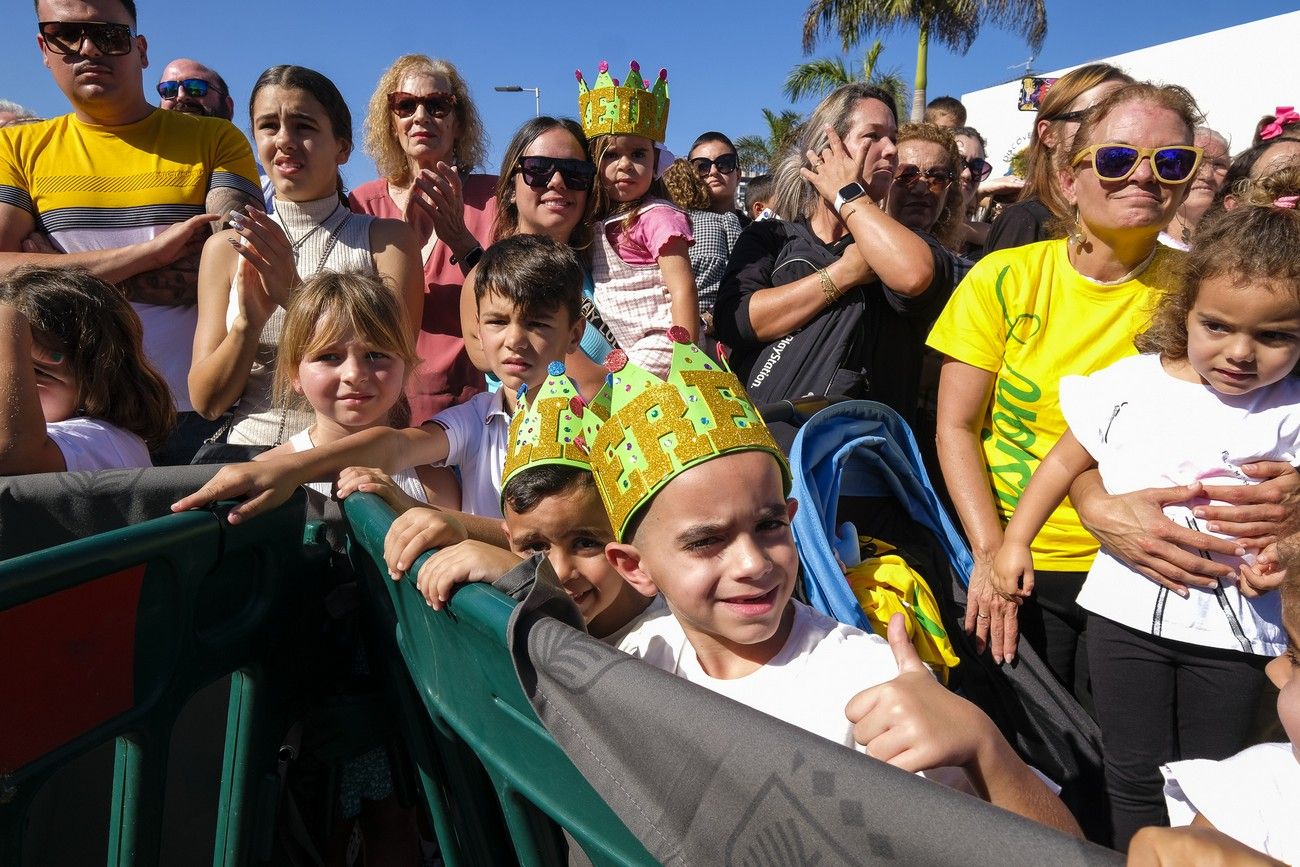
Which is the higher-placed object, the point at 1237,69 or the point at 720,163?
the point at 1237,69

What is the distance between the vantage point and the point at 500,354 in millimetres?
2740

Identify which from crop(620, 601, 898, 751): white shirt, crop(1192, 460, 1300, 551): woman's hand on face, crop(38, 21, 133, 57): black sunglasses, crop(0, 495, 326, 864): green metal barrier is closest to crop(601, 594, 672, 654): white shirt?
crop(620, 601, 898, 751): white shirt

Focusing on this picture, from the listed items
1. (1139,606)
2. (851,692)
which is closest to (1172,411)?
(1139,606)

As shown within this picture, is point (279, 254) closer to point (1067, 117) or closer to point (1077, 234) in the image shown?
point (1077, 234)

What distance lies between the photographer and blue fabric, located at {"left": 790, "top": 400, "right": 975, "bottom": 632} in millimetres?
1846

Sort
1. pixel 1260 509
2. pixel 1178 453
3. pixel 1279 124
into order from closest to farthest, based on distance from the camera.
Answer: pixel 1260 509 < pixel 1178 453 < pixel 1279 124

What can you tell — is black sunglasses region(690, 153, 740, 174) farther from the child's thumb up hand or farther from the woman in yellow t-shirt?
the child's thumb up hand

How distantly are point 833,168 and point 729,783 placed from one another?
8.33ft

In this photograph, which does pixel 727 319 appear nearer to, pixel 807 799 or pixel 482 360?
pixel 482 360

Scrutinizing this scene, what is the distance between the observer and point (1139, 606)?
1.94 m

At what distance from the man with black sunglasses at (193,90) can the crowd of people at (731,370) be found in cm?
152

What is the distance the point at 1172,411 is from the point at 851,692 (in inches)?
45.5

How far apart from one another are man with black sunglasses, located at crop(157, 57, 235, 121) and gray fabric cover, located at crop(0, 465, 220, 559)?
3776 mm

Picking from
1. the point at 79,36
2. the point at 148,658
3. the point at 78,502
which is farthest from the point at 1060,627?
the point at 79,36
